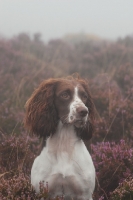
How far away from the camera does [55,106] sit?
3.39 metres

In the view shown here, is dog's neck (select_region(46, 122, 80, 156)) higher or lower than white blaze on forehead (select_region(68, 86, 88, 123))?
lower

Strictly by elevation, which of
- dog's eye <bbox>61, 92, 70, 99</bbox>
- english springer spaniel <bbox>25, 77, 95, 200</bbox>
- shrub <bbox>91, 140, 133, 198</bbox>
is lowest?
shrub <bbox>91, 140, 133, 198</bbox>

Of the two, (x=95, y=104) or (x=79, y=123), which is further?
(x=95, y=104)

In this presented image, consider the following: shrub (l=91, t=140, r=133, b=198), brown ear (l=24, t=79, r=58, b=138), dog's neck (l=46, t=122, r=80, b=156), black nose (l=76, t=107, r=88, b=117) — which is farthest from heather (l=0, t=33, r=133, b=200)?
black nose (l=76, t=107, r=88, b=117)

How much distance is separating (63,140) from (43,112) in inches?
13.3

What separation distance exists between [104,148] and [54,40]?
497 inches

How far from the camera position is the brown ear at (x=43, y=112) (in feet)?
11.0

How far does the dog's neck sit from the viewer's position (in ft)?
11.0

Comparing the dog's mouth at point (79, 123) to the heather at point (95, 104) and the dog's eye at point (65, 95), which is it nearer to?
the dog's eye at point (65, 95)

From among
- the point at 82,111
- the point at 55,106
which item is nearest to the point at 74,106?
the point at 82,111

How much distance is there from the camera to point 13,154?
14.5 feet

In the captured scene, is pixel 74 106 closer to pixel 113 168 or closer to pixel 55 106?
pixel 55 106

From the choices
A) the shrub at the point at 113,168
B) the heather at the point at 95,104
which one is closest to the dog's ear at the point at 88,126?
the heather at the point at 95,104

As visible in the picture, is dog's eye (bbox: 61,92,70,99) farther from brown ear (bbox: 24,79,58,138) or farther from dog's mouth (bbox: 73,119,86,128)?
dog's mouth (bbox: 73,119,86,128)
